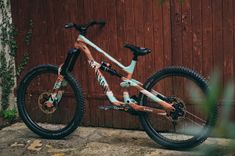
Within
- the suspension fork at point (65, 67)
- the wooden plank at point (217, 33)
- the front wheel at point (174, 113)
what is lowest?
the front wheel at point (174, 113)

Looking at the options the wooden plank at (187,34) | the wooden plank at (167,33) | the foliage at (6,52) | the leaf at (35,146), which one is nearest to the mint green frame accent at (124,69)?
the wooden plank at (167,33)

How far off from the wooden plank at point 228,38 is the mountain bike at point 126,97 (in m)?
0.49

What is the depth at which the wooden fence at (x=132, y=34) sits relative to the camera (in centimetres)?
447

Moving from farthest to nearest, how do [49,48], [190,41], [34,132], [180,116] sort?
[49,48], [34,132], [190,41], [180,116]

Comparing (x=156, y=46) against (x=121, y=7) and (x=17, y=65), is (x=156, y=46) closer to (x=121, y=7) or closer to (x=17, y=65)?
(x=121, y=7)

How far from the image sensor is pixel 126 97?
14.8ft

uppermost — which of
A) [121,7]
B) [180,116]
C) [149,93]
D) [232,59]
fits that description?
[121,7]

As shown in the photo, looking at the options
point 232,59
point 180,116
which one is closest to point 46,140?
point 180,116

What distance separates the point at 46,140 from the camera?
4.89 m

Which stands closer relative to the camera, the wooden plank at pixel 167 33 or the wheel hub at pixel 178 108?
the wheel hub at pixel 178 108

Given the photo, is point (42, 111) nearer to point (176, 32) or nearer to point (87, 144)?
point (87, 144)

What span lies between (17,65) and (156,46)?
207cm

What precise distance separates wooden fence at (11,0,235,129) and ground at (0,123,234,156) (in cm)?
26

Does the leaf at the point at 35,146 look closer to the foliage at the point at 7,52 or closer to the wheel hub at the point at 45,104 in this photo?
the wheel hub at the point at 45,104
